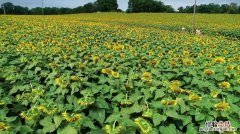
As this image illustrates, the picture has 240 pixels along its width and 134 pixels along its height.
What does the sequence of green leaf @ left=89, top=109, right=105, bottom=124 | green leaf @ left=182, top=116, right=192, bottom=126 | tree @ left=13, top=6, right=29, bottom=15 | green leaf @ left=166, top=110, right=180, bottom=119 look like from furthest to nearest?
tree @ left=13, top=6, right=29, bottom=15, green leaf @ left=89, top=109, right=105, bottom=124, green leaf @ left=182, top=116, right=192, bottom=126, green leaf @ left=166, top=110, right=180, bottom=119

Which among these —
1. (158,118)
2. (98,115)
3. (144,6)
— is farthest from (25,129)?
(144,6)

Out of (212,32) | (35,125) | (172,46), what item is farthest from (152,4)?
(35,125)

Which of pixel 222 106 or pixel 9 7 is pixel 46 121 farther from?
pixel 9 7

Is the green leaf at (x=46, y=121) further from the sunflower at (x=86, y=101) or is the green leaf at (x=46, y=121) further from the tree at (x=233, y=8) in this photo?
the tree at (x=233, y=8)

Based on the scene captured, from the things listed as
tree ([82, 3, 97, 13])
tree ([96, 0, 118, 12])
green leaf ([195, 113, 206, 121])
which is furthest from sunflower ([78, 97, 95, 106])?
tree ([82, 3, 97, 13])

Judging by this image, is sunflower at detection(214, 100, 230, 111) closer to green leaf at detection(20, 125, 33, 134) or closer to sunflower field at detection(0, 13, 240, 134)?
sunflower field at detection(0, 13, 240, 134)

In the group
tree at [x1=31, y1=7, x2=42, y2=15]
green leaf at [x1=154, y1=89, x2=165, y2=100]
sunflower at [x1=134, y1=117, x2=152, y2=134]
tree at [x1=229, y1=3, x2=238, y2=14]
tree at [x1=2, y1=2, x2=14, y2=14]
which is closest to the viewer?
sunflower at [x1=134, y1=117, x2=152, y2=134]

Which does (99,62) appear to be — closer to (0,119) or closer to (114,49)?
(114,49)

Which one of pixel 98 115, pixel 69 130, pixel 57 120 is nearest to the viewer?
pixel 69 130

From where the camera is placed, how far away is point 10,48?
21.6ft

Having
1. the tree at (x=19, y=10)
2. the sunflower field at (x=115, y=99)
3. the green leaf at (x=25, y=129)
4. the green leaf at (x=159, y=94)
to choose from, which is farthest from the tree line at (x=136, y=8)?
the green leaf at (x=25, y=129)

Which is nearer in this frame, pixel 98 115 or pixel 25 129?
pixel 25 129

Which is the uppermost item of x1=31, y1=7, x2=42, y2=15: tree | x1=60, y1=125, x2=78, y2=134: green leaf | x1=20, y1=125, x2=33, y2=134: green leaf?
x1=31, y1=7, x2=42, y2=15: tree

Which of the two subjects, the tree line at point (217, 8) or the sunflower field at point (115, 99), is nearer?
the sunflower field at point (115, 99)
